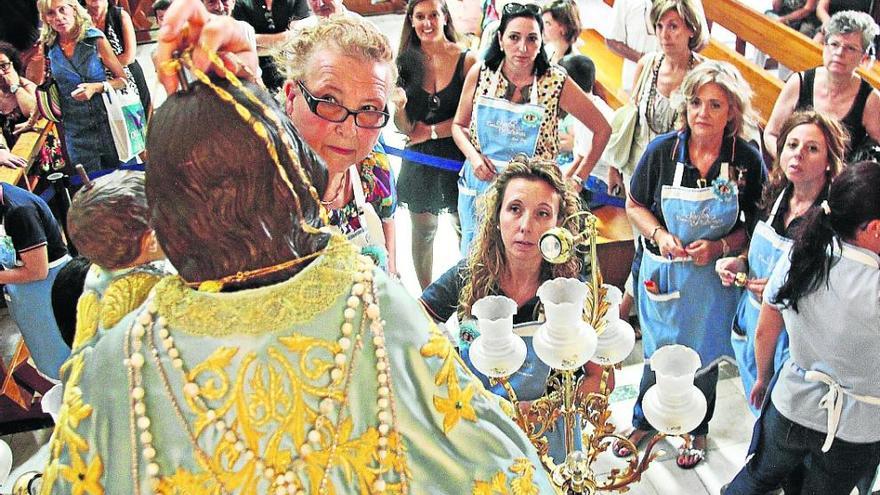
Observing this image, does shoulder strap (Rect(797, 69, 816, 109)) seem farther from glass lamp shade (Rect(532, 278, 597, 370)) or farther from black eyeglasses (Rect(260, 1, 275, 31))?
black eyeglasses (Rect(260, 1, 275, 31))

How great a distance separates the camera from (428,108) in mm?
4113

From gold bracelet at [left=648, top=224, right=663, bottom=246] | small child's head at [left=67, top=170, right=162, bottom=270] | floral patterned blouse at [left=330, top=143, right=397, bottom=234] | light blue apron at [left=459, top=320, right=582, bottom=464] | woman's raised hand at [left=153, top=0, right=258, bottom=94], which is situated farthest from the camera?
gold bracelet at [left=648, top=224, right=663, bottom=246]

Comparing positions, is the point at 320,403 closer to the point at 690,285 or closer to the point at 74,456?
the point at 74,456

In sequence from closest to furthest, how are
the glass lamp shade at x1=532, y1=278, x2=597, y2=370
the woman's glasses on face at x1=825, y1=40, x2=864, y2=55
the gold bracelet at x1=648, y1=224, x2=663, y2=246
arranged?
1. the glass lamp shade at x1=532, y1=278, x2=597, y2=370
2. the gold bracelet at x1=648, y1=224, x2=663, y2=246
3. the woman's glasses on face at x1=825, y1=40, x2=864, y2=55

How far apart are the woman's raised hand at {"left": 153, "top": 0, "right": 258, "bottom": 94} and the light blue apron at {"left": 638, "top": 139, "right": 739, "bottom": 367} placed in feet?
8.17

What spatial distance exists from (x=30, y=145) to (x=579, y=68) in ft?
10.4

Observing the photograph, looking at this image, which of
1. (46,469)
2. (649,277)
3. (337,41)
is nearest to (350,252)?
(46,469)

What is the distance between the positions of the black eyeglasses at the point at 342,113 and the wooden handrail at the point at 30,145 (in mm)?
3343

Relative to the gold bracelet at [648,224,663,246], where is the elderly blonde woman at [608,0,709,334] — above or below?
above

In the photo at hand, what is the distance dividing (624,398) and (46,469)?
3163 mm

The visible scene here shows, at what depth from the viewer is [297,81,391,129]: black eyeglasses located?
1.70m

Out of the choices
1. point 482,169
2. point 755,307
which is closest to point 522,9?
point 482,169

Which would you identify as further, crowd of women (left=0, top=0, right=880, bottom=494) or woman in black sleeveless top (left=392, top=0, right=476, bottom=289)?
woman in black sleeveless top (left=392, top=0, right=476, bottom=289)

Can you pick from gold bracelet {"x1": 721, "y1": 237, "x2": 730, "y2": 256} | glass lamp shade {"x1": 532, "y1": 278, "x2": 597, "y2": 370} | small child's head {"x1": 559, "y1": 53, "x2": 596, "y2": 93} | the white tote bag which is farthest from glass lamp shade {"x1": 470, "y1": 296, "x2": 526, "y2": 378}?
the white tote bag
